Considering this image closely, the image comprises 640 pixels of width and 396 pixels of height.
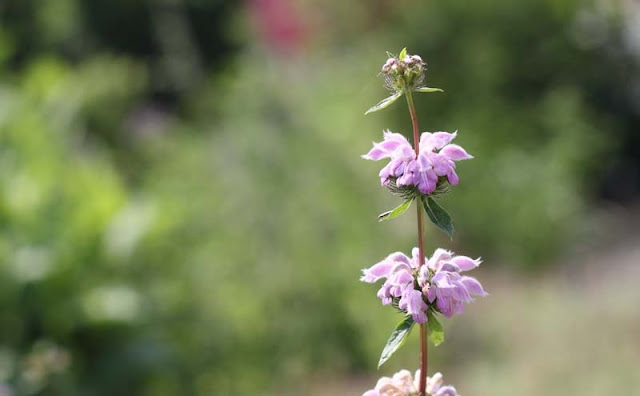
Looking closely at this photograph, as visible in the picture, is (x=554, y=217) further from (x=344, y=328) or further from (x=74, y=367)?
(x=74, y=367)

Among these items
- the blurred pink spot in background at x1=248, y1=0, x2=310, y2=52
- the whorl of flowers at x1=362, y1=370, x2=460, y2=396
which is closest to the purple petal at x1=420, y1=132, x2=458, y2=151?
the whorl of flowers at x1=362, y1=370, x2=460, y2=396

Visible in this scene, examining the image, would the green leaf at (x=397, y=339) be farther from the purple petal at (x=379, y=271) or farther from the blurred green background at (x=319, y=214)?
the blurred green background at (x=319, y=214)

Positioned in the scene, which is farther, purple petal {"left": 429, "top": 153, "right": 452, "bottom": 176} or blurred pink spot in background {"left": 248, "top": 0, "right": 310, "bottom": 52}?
blurred pink spot in background {"left": 248, "top": 0, "right": 310, "bottom": 52}

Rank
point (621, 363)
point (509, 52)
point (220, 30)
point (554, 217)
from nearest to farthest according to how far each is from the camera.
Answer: point (621, 363)
point (554, 217)
point (509, 52)
point (220, 30)

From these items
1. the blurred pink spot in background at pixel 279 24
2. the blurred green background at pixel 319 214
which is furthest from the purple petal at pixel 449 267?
the blurred pink spot in background at pixel 279 24

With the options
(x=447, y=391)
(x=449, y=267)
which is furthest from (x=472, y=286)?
(x=447, y=391)

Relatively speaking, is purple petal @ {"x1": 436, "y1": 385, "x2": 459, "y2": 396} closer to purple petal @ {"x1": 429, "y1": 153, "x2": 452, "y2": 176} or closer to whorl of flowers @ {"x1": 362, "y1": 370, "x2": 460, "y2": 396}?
whorl of flowers @ {"x1": 362, "y1": 370, "x2": 460, "y2": 396}

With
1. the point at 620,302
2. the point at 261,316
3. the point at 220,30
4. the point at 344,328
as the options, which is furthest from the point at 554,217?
the point at 220,30
